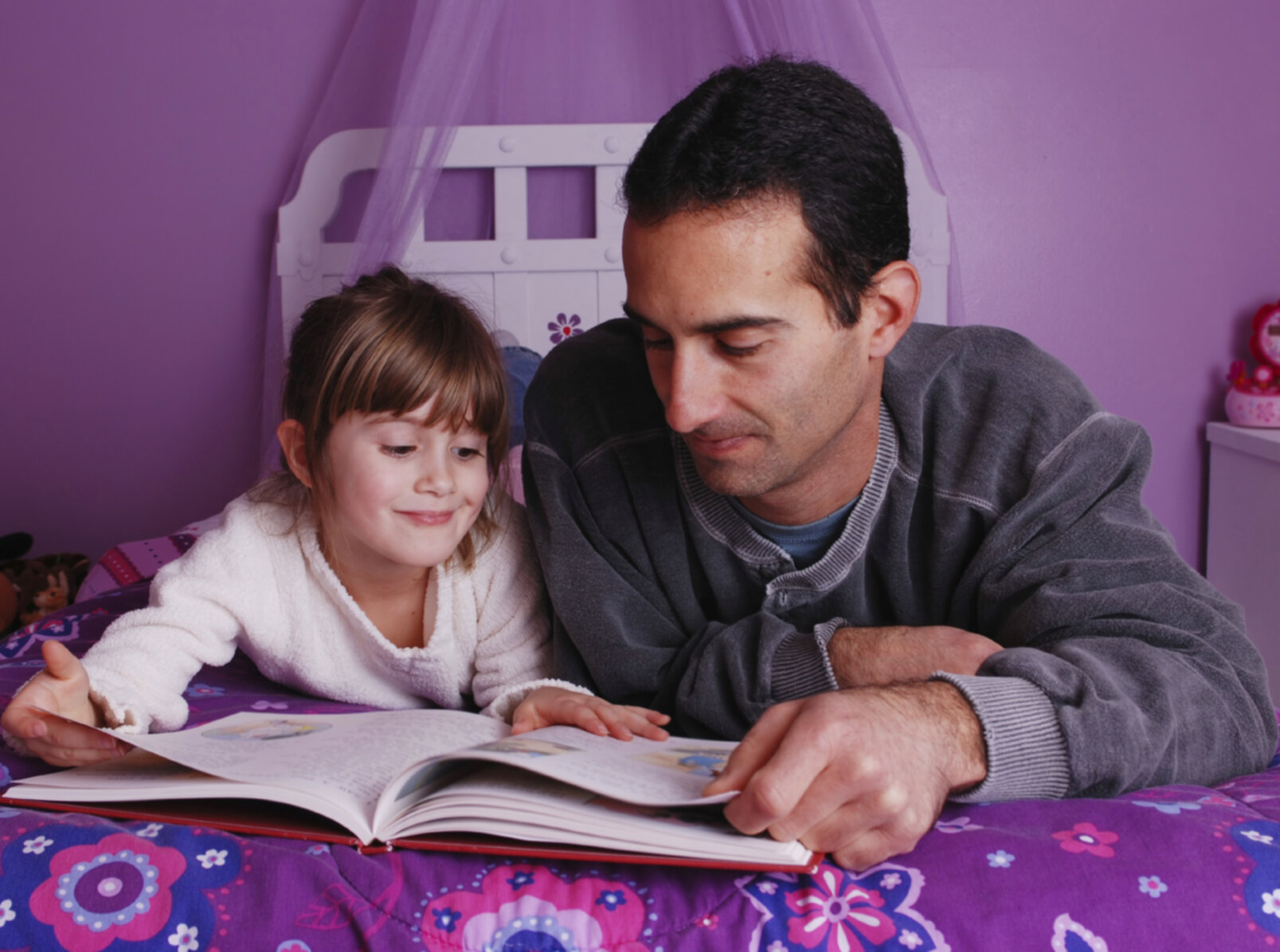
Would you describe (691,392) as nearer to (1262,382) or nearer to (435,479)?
(435,479)

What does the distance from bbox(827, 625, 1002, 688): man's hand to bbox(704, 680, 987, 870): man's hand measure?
0.24m

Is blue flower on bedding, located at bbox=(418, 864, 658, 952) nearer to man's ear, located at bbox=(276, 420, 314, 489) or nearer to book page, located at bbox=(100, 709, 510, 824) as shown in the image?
book page, located at bbox=(100, 709, 510, 824)

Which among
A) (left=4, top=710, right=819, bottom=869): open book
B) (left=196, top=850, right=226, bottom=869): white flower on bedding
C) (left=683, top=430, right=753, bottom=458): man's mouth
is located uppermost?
(left=683, top=430, right=753, bottom=458): man's mouth

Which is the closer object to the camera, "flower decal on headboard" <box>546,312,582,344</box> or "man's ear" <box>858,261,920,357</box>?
"man's ear" <box>858,261,920,357</box>

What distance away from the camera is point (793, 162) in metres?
1.01

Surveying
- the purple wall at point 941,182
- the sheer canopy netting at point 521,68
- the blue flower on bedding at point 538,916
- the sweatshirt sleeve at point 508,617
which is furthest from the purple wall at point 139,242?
the blue flower on bedding at point 538,916

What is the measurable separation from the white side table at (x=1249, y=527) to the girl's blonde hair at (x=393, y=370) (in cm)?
155

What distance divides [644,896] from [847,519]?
550 millimetres

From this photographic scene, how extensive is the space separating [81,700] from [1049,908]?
2.77 feet

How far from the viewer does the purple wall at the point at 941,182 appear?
7.59 feet

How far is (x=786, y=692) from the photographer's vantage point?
1.06 meters

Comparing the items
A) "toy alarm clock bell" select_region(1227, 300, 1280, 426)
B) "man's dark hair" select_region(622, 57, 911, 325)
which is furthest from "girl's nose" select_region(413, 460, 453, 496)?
"toy alarm clock bell" select_region(1227, 300, 1280, 426)

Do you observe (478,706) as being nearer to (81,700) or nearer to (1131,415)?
(81,700)

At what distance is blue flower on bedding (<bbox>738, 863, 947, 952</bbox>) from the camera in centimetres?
68
